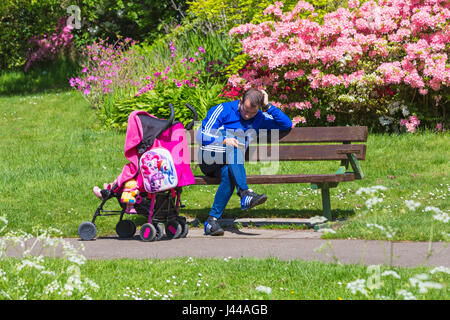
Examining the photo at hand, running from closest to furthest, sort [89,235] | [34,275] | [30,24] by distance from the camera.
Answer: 1. [34,275]
2. [89,235]
3. [30,24]

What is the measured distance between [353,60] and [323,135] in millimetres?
4462

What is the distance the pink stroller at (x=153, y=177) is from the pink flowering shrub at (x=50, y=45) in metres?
16.4

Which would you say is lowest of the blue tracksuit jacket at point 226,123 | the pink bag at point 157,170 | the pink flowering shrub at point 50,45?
the pink bag at point 157,170

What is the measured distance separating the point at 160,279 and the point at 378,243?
202 cm

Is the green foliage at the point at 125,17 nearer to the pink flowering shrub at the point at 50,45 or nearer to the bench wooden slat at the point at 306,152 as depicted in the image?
the pink flowering shrub at the point at 50,45

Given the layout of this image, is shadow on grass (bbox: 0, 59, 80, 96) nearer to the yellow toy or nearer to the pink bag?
the yellow toy

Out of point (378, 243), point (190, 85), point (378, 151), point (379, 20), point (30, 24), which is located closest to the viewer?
point (378, 243)

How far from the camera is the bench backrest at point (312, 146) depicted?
22.3ft

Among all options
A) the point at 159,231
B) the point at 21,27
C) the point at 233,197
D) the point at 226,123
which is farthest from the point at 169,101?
the point at 21,27

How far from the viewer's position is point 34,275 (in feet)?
14.7

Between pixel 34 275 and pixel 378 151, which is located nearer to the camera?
pixel 34 275

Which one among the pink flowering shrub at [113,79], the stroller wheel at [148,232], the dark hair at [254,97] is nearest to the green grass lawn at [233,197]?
the stroller wheel at [148,232]
